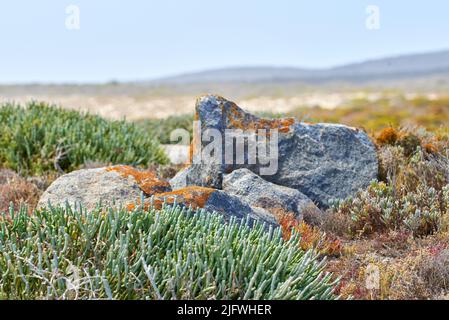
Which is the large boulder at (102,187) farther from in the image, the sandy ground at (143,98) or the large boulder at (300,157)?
the sandy ground at (143,98)

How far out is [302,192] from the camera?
8.10m

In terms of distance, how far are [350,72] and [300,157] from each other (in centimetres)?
15140

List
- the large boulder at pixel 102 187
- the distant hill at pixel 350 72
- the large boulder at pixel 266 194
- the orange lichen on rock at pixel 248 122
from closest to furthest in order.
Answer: the large boulder at pixel 102 187
the large boulder at pixel 266 194
the orange lichen on rock at pixel 248 122
the distant hill at pixel 350 72

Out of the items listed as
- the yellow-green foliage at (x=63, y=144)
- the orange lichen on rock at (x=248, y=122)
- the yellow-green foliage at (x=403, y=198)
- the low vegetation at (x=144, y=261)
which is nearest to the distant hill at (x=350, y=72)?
the yellow-green foliage at (x=63, y=144)

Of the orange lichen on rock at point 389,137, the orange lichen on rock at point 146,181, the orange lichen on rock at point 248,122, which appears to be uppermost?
the orange lichen on rock at point 248,122

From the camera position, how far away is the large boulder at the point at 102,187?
7172mm

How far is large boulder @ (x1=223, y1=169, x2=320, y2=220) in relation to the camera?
23.9 ft

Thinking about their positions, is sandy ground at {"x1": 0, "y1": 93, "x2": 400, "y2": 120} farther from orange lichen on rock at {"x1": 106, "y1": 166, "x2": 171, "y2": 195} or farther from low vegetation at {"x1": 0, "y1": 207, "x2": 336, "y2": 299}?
low vegetation at {"x1": 0, "y1": 207, "x2": 336, "y2": 299}

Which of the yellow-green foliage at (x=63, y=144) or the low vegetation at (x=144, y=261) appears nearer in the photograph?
the low vegetation at (x=144, y=261)

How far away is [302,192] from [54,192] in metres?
3.30

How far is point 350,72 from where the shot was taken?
154 metres

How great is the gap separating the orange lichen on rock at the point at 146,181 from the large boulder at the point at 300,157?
704 millimetres
